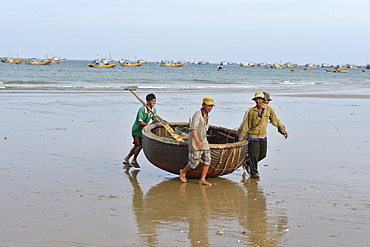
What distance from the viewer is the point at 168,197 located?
270 inches

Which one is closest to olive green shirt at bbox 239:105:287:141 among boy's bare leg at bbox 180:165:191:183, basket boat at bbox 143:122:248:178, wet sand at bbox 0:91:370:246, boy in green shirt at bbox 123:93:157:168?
basket boat at bbox 143:122:248:178

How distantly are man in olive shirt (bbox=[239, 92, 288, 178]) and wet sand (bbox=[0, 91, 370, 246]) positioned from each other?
0.36 meters

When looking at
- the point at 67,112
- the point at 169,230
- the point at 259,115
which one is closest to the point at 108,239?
the point at 169,230

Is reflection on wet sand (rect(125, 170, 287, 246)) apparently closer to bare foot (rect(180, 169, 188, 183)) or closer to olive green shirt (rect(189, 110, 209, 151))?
bare foot (rect(180, 169, 188, 183))

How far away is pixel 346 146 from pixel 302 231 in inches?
224

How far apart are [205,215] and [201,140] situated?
1.51 metres

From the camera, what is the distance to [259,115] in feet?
25.9

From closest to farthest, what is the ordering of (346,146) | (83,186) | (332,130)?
(83,186), (346,146), (332,130)

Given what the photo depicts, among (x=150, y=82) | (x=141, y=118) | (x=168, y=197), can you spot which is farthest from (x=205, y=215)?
(x=150, y=82)

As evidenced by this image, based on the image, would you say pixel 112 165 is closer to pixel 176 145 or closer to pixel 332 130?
pixel 176 145

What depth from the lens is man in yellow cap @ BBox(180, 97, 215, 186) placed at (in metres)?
7.19

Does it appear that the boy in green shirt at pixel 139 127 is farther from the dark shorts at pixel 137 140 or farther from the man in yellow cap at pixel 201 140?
the man in yellow cap at pixel 201 140

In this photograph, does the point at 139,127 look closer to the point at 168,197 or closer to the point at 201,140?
Answer: the point at 201,140

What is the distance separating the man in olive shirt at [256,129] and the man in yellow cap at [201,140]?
33.2 inches
